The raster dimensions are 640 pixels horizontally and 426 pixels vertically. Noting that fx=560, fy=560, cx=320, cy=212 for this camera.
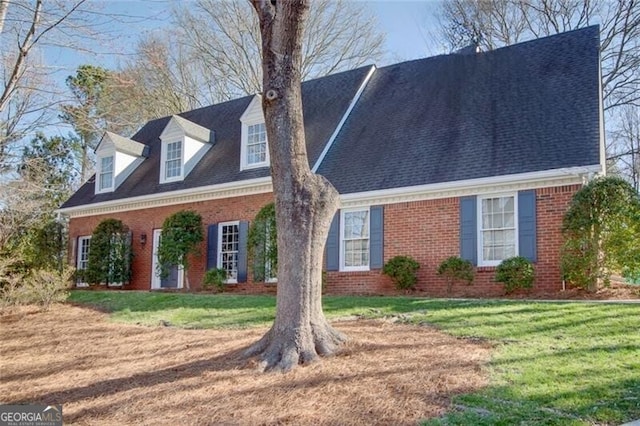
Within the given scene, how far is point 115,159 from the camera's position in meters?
19.8

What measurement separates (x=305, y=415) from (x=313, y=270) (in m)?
1.93

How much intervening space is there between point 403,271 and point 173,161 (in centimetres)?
917

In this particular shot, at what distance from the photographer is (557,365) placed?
18.3 feet

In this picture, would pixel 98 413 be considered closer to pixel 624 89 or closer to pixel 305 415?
pixel 305 415

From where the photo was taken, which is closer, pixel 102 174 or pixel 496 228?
pixel 496 228

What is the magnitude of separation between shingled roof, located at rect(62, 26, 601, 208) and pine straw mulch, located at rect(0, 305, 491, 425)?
6.08 meters

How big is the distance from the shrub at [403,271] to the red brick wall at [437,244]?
0.21 meters

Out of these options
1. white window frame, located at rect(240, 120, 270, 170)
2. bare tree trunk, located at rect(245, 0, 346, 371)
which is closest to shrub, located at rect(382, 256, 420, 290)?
white window frame, located at rect(240, 120, 270, 170)

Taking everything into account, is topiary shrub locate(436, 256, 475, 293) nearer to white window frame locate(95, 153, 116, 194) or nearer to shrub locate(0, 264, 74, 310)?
shrub locate(0, 264, 74, 310)

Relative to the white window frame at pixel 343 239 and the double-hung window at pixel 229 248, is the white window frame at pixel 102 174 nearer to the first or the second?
the double-hung window at pixel 229 248

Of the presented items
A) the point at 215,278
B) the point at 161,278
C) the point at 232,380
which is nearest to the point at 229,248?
the point at 215,278

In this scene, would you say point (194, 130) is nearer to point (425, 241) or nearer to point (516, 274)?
point (425, 241)

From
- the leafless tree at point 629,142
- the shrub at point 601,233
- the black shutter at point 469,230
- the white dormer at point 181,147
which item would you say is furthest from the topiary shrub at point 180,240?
the leafless tree at point 629,142

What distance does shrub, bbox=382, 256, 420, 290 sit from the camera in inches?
492
